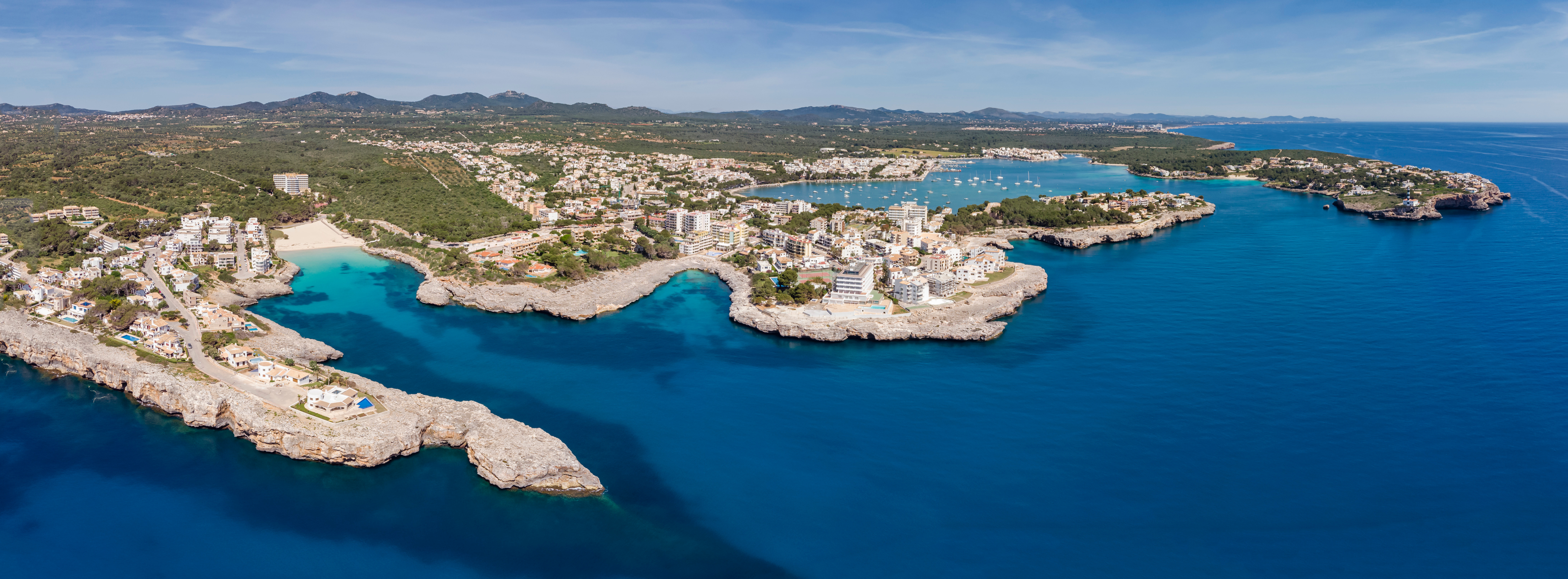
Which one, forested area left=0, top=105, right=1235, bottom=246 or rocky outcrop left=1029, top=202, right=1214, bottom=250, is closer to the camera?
forested area left=0, top=105, right=1235, bottom=246

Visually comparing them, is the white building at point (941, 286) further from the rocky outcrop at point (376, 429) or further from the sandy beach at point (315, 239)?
the sandy beach at point (315, 239)

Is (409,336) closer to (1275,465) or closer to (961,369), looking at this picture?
(961,369)

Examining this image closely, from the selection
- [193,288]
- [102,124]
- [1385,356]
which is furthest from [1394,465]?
[102,124]

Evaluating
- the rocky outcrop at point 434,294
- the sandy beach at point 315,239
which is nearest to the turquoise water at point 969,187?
the sandy beach at point 315,239

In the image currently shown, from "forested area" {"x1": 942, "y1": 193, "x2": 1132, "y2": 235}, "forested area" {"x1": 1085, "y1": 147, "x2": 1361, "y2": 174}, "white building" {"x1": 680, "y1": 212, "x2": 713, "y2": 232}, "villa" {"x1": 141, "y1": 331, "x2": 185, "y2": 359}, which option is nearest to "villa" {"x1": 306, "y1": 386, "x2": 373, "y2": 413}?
"villa" {"x1": 141, "y1": 331, "x2": 185, "y2": 359}

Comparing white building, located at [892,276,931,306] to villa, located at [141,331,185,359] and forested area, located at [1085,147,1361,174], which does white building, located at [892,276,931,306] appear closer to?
villa, located at [141,331,185,359]
